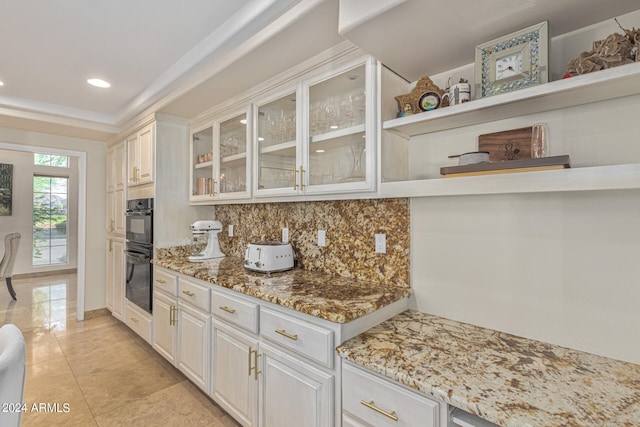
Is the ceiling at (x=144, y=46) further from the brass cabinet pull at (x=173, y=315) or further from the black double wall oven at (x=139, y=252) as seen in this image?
the brass cabinet pull at (x=173, y=315)

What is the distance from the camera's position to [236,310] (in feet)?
5.97

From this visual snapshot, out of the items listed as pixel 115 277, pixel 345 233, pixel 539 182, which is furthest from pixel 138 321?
pixel 539 182

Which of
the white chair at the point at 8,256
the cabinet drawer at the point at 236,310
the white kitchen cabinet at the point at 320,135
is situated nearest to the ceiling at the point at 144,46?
the white kitchen cabinet at the point at 320,135

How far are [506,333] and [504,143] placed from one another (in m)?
0.83

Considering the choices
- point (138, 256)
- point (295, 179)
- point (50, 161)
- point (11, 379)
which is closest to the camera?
point (11, 379)

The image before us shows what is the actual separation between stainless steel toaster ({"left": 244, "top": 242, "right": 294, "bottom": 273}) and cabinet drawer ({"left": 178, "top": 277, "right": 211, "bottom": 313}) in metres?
0.33

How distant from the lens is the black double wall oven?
291 cm

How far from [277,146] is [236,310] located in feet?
3.55

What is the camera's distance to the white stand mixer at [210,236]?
8.87 ft

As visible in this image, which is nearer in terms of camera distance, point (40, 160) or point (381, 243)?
point (381, 243)

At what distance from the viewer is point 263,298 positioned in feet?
5.33

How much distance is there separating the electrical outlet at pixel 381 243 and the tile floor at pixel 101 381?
1.46 metres

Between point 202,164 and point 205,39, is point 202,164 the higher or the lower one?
the lower one

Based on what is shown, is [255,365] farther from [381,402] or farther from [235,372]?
[381,402]
